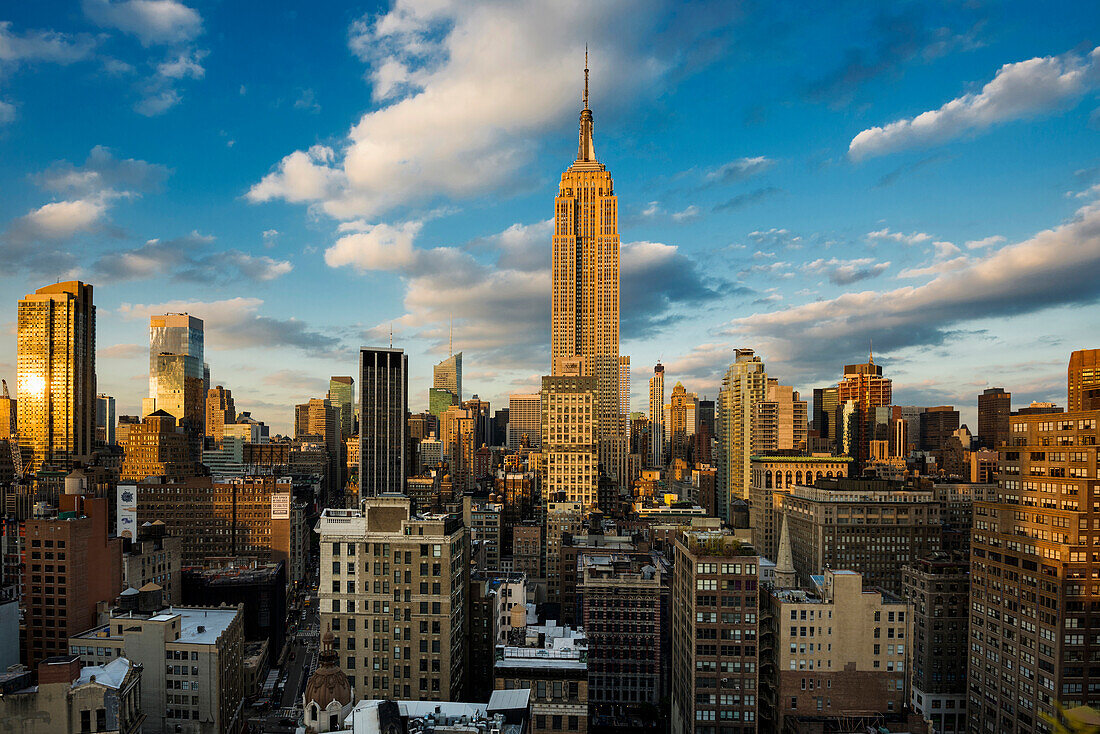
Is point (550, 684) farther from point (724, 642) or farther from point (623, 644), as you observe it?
point (623, 644)

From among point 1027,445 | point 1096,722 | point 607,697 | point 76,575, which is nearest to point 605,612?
point 607,697

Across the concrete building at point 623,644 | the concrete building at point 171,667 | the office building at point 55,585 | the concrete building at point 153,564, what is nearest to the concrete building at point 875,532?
the concrete building at point 623,644

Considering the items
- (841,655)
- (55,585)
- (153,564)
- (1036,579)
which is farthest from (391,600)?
(1036,579)

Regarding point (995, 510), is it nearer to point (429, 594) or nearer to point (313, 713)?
point (429, 594)

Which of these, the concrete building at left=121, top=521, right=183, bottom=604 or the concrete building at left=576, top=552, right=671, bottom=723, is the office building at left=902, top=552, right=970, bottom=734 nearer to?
the concrete building at left=576, top=552, right=671, bottom=723

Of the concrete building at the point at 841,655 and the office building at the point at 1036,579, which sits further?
the concrete building at the point at 841,655

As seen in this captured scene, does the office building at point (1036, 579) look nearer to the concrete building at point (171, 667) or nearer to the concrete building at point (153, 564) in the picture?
the concrete building at point (171, 667)
